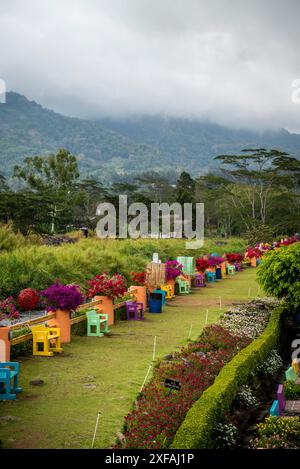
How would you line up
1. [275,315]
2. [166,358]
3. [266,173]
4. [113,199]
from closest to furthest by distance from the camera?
[166,358] < [275,315] < [113,199] < [266,173]

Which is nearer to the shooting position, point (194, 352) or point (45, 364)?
point (45, 364)

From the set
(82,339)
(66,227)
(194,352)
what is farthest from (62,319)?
(66,227)

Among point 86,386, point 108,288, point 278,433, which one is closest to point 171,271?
point 108,288

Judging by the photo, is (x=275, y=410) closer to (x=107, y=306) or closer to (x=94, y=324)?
(x=94, y=324)

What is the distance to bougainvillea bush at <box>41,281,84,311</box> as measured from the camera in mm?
10766

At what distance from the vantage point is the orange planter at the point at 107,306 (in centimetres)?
1326

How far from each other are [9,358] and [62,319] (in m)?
2.20

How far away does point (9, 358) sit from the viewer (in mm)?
8945

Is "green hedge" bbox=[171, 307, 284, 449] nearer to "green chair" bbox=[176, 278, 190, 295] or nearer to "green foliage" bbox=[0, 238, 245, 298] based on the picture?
"green foliage" bbox=[0, 238, 245, 298]

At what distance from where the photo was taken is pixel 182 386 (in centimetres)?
791

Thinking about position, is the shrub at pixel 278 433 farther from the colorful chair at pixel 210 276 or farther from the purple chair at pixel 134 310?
the colorful chair at pixel 210 276

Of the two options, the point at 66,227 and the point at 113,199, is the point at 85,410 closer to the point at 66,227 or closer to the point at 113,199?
the point at 66,227

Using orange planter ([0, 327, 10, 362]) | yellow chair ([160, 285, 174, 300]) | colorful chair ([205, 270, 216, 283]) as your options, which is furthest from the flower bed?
colorful chair ([205, 270, 216, 283])

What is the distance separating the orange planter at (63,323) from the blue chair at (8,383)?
309cm
